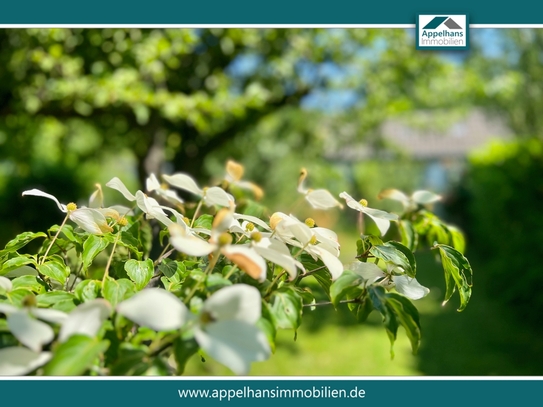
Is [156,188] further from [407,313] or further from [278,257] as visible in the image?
[407,313]

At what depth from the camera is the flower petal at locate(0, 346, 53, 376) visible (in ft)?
1.66

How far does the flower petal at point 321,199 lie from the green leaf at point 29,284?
0.45m

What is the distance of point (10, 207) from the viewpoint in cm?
508

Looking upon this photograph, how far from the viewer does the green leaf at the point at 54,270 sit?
700 mm

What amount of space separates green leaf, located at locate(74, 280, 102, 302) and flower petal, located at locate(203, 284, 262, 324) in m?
0.21

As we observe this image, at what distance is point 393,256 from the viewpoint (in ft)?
2.30

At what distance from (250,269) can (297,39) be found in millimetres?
3815

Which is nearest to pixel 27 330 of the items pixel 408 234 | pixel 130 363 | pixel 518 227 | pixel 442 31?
pixel 130 363

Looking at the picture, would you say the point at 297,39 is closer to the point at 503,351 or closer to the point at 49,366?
the point at 503,351

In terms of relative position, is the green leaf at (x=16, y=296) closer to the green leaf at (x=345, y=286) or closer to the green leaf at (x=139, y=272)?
the green leaf at (x=139, y=272)

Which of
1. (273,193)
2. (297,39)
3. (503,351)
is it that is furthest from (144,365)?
(273,193)

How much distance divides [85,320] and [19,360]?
0.26 feet

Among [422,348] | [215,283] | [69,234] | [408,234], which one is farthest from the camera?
[422,348]

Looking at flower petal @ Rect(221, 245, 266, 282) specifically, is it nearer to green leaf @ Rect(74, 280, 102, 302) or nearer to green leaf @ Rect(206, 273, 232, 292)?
green leaf @ Rect(206, 273, 232, 292)
